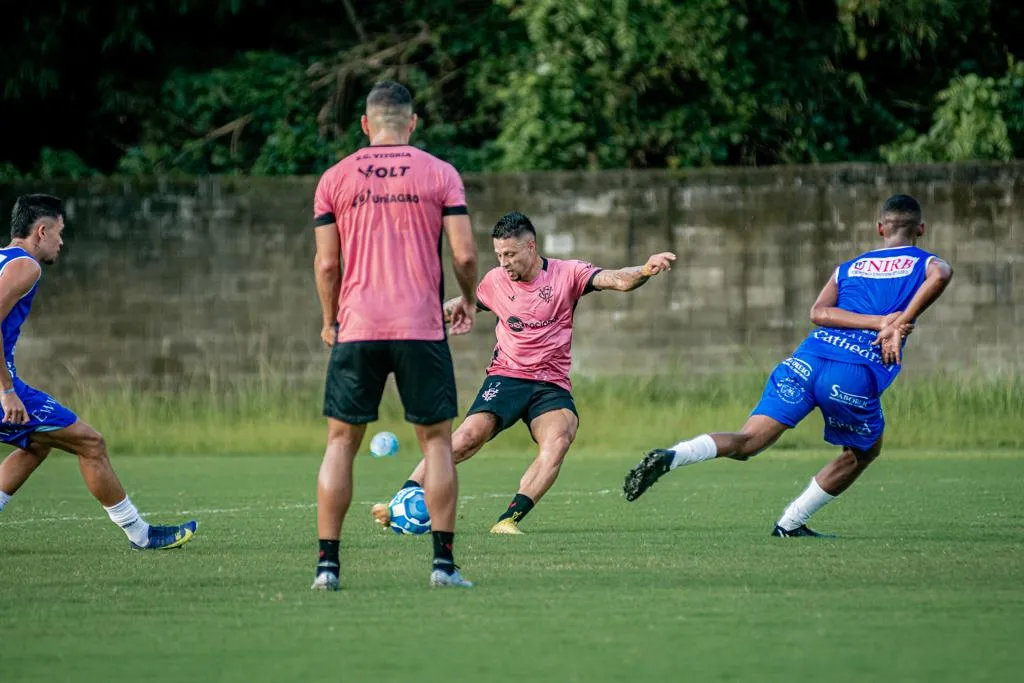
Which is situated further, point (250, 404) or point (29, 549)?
point (250, 404)

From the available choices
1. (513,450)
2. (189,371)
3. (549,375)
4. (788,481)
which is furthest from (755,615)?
(189,371)

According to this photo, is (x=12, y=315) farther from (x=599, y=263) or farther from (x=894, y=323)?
(x=599, y=263)

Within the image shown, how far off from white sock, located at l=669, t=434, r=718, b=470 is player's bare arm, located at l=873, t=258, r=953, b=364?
0.97 metres

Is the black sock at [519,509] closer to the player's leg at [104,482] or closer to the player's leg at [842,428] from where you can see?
the player's leg at [842,428]

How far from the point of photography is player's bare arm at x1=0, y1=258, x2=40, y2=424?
8367 mm

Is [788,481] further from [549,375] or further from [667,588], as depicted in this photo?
[667,588]

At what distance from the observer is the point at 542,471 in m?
9.67

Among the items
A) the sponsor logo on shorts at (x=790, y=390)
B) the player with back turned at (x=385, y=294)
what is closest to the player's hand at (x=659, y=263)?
the sponsor logo on shorts at (x=790, y=390)

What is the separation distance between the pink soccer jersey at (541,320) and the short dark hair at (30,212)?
2.46 metres

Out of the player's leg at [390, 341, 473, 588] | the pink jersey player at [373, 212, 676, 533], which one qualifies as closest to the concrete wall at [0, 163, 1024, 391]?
the pink jersey player at [373, 212, 676, 533]

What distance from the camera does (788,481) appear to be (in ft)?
44.2

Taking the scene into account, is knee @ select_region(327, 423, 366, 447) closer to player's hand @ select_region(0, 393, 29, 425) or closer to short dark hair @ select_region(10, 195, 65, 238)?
player's hand @ select_region(0, 393, 29, 425)

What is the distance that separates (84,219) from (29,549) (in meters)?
10.6

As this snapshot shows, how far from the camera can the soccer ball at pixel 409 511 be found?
30.8 feet
